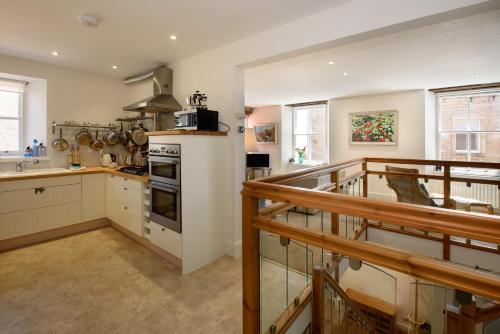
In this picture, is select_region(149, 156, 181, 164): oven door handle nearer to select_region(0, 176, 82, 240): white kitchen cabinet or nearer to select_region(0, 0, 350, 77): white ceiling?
select_region(0, 0, 350, 77): white ceiling

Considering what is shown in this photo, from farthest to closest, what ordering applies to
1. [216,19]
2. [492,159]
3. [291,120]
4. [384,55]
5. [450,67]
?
[291,120] < [492,159] < [450,67] < [384,55] < [216,19]

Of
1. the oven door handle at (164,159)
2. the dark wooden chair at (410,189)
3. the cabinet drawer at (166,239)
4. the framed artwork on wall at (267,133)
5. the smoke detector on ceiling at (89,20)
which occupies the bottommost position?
the cabinet drawer at (166,239)

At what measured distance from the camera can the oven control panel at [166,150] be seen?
2514mm

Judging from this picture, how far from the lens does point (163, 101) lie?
11.1ft

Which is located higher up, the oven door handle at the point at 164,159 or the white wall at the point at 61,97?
the white wall at the point at 61,97

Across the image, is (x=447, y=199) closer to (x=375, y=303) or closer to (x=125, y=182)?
(x=375, y=303)

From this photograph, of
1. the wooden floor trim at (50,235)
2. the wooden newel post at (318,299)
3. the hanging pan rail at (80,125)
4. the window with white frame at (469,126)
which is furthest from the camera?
the window with white frame at (469,126)

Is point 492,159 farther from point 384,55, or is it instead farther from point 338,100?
point 384,55

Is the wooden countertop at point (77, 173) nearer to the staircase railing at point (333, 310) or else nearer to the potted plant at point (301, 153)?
the staircase railing at point (333, 310)

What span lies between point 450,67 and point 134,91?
510 centimetres

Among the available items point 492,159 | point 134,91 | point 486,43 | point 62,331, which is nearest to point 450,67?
point 486,43

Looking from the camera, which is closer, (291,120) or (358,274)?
(358,274)

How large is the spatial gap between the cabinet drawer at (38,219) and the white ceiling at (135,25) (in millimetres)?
2014

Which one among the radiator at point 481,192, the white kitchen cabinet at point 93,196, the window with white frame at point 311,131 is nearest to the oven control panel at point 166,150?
the white kitchen cabinet at point 93,196
